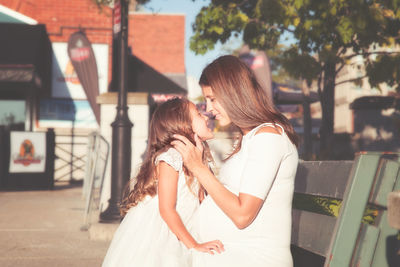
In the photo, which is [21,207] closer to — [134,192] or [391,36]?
[134,192]

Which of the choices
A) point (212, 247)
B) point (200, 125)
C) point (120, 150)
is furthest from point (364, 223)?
point (120, 150)

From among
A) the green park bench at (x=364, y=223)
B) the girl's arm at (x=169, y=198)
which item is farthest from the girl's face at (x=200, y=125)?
the green park bench at (x=364, y=223)

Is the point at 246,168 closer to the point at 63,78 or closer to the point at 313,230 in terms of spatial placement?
the point at 313,230

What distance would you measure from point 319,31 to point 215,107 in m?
8.80

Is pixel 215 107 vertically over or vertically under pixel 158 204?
over

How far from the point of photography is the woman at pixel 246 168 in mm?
2369

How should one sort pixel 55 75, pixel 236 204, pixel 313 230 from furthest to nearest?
pixel 55 75, pixel 313 230, pixel 236 204

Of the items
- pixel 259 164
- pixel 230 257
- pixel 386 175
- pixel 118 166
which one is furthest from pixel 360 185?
pixel 118 166

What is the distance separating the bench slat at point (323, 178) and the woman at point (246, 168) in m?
0.38

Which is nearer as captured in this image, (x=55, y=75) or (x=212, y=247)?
(x=212, y=247)

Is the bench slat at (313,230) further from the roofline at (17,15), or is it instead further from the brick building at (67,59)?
the roofline at (17,15)

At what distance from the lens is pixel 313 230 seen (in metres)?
2.93

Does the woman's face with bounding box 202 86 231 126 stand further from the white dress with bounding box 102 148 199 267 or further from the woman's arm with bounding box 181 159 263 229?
the white dress with bounding box 102 148 199 267

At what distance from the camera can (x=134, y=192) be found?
341cm
